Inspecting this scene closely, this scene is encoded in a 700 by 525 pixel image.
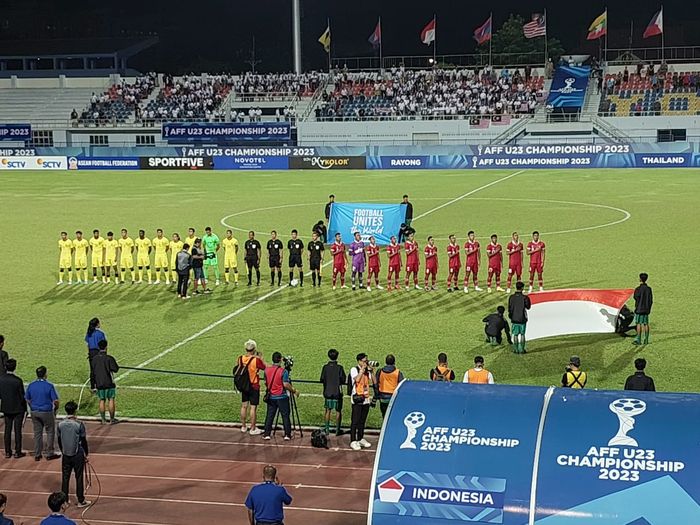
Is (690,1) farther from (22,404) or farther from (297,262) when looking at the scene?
(22,404)

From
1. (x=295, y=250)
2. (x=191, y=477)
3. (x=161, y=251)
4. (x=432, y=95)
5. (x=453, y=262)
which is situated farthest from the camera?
(x=432, y=95)

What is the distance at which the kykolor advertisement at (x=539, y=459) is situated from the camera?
662 cm

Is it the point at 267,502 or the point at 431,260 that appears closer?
the point at 267,502

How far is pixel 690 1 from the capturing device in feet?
345

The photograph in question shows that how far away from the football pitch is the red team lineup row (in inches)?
18.3

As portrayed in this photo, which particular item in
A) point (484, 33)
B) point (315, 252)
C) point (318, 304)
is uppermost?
point (484, 33)

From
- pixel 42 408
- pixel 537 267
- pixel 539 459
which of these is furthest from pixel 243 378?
pixel 537 267

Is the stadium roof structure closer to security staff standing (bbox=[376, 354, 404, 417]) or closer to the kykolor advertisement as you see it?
security staff standing (bbox=[376, 354, 404, 417])

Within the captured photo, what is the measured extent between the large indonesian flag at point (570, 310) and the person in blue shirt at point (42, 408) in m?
8.49

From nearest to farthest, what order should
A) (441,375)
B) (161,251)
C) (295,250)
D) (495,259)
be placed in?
(441,375)
(495,259)
(295,250)
(161,251)

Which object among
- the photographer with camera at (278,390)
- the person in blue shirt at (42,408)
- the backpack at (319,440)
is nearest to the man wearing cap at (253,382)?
the photographer with camera at (278,390)

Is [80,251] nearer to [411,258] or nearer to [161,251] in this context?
[161,251]

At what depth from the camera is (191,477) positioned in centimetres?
1139

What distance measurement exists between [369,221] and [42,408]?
16148 millimetres
